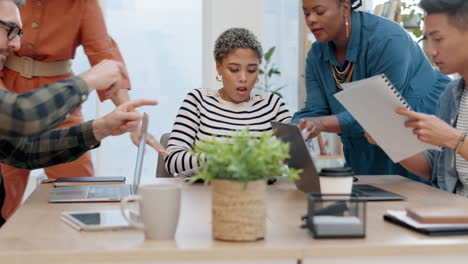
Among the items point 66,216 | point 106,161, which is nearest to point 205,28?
point 106,161

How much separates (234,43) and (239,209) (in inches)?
59.8

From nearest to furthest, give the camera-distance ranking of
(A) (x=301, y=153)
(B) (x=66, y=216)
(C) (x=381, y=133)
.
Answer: (B) (x=66, y=216) < (A) (x=301, y=153) < (C) (x=381, y=133)

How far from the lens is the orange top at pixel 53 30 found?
278 cm

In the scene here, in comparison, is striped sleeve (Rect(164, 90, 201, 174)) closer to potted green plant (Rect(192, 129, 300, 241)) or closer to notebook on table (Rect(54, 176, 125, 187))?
notebook on table (Rect(54, 176, 125, 187))

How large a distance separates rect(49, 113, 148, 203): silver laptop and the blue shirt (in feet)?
3.60

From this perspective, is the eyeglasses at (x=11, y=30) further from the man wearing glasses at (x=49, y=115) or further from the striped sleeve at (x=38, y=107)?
the striped sleeve at (x=38, y=107)

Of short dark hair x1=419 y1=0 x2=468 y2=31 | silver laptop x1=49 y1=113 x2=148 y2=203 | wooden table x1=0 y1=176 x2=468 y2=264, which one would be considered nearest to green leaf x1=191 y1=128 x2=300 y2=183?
wooden table x1=0 y1=176 x2=468 y2=264

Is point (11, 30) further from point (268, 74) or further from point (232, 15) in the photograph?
point (268, 74)

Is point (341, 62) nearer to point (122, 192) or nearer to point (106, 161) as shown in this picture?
point (122, 192)

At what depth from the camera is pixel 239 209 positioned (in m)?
1.22

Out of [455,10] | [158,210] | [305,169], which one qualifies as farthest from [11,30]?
[455,10]

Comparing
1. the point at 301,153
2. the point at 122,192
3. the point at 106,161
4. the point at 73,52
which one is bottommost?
the point at 106,161

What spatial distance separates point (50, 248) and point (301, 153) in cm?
82

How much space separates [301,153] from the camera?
181 cm
